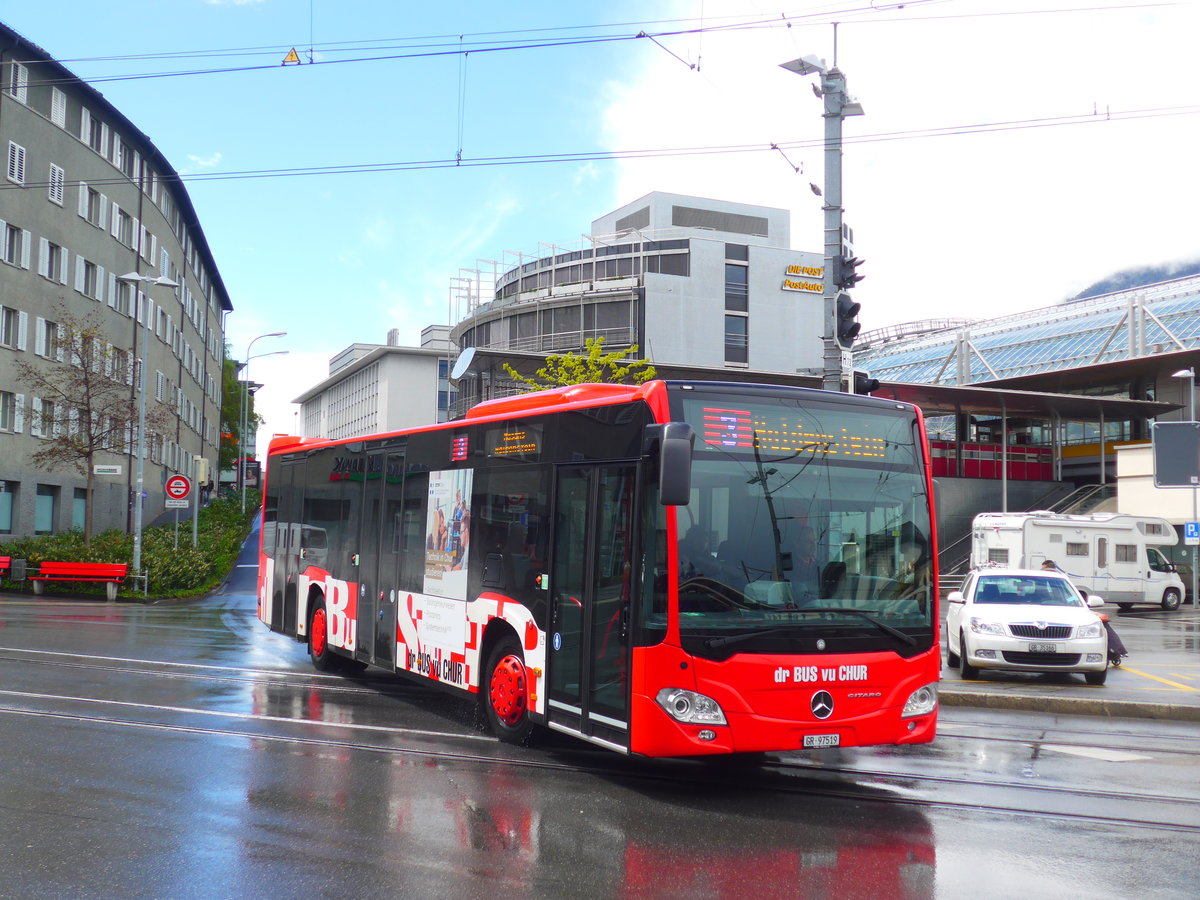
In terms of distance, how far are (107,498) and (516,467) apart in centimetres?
4449

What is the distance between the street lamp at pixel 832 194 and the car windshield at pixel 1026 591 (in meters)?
4.03

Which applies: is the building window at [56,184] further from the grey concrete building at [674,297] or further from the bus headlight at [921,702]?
the bus headlight at [921,702]

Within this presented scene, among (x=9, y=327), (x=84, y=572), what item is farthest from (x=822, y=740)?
(x=9, y=327)

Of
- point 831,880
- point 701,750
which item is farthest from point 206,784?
point 831,880

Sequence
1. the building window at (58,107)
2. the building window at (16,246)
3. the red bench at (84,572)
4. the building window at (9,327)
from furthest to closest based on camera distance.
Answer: the building window at (58,107)
the building window at (16,246)
the building window at (9,327)
the red bench at (84,572)

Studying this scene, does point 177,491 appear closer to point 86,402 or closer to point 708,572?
point 86,402

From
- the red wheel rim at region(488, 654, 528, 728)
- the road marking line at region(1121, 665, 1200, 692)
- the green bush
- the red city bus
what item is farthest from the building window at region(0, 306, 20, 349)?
the road marking line at region(1121, 665, 1200, 692)

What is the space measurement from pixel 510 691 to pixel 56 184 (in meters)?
41.1

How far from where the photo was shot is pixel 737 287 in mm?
84438

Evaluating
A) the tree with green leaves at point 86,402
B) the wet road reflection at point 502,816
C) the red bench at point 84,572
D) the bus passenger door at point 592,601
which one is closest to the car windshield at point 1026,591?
the wet road reflection at point 502,816

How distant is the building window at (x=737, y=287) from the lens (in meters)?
84.2

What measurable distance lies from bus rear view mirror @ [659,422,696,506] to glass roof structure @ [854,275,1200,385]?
183 ft

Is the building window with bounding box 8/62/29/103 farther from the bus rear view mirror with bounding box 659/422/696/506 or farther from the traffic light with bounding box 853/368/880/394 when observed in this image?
the bus rear view mirror with bounding box 659/422/696/506

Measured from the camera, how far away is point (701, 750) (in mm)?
7531
